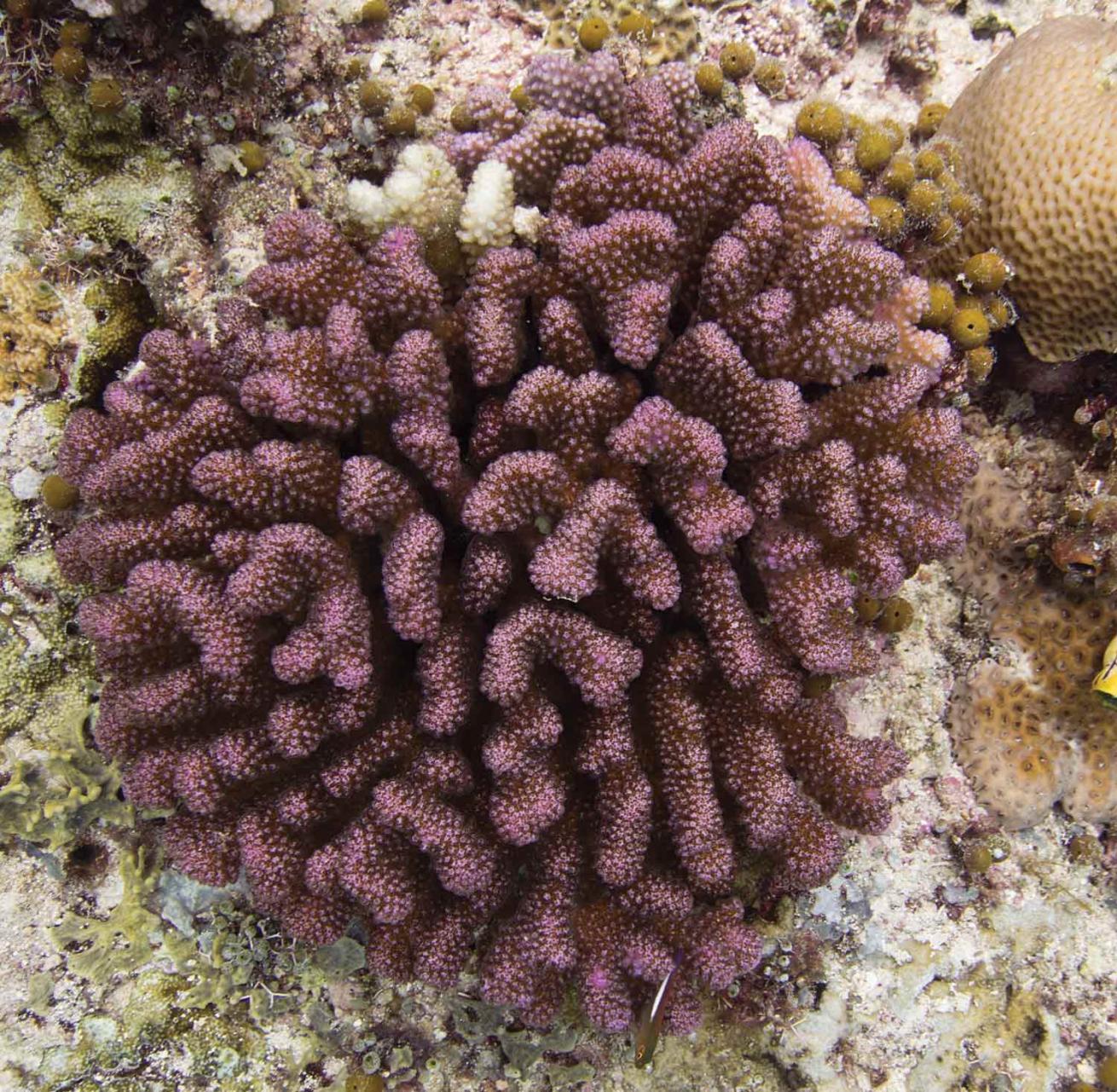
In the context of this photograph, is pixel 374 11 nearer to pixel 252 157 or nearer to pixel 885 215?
pixel 252 157


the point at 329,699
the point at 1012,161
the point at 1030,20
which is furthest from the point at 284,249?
the point at 1030,20

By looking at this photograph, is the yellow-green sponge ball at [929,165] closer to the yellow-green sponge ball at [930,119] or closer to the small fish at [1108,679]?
the yellow-green sponge ball at [930,119]

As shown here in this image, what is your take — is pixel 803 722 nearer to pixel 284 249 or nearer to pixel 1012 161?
pixel 1012 161

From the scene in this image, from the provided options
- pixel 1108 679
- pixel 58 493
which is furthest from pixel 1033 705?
pixel 58 493

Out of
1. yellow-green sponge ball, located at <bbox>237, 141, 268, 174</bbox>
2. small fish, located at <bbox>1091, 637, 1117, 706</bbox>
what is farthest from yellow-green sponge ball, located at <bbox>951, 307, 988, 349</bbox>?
yellow-green sponge ball, located at <bbox>237, 141, 268, 174</bbox>

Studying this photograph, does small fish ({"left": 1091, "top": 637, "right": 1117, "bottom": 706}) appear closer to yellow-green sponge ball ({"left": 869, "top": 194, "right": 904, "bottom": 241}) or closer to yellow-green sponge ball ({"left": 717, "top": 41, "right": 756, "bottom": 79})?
yellow-green sponge ball ({"left": 869, "top": 194, "right": 904, "bottom": 241})

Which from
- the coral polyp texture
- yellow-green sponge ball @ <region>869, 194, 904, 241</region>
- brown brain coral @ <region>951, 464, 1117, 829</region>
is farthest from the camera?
brown brain coral @ <region>951, 464, 1117, 829</region>
